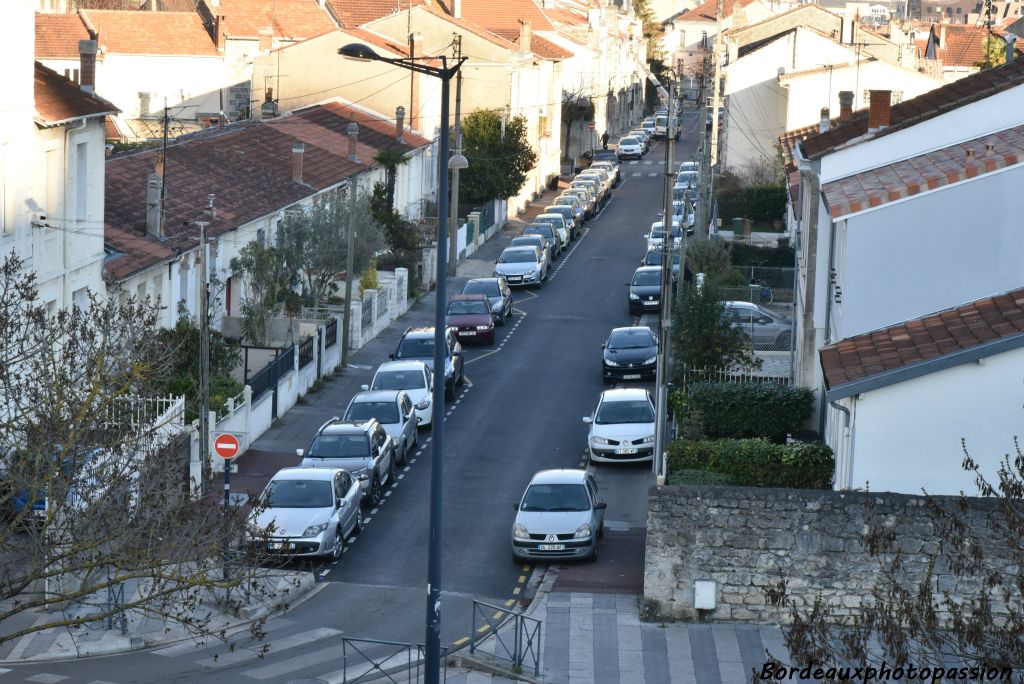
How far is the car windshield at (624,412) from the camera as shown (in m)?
32.2

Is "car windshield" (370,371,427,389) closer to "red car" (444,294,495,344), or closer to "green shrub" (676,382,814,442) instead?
"red car" (444,294,495,344)

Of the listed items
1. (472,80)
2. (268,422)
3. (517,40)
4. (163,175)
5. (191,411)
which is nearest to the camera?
(191,411)

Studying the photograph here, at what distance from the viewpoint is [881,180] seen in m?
25.0

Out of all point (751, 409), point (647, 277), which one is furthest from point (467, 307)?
point (751, 409)

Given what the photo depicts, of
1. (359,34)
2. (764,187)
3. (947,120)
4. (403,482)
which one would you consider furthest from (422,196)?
(947,120)

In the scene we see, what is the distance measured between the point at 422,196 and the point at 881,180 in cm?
3805

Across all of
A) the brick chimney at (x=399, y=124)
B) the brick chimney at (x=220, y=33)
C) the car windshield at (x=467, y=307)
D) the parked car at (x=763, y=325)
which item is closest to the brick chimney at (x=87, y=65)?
the car windshield at (x=467, y=307)

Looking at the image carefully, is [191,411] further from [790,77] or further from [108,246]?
[790,77]

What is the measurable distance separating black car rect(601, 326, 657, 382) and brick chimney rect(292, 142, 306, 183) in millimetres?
12879

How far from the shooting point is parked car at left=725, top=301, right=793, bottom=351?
38.1 m

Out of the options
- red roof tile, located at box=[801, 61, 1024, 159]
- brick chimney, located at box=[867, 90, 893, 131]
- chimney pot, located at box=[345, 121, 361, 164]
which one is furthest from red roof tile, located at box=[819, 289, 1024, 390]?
chimney pot, located at box=[345, 121, 361, 164]

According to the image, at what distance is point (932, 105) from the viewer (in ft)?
96.1

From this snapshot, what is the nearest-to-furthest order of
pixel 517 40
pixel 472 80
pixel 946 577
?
pixel 946 577 → pixel 472 80 → pixel 517 40

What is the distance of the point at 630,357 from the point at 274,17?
49758mm
